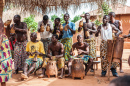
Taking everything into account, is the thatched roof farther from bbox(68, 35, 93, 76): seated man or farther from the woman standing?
the woman standing

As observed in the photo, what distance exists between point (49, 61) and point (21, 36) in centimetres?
128

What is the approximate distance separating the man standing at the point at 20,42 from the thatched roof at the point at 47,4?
951mm

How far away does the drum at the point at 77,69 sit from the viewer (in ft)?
14.6

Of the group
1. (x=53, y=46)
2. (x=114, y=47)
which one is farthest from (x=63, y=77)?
(x=114, y=47)

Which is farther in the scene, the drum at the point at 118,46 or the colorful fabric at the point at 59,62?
the colorful fabric at the point at 59,62

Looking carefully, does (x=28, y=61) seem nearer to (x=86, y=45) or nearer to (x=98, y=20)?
(x=86, y=45)

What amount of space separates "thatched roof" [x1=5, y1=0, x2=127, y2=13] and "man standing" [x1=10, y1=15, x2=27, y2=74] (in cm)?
95

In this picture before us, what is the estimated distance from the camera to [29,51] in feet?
16.2

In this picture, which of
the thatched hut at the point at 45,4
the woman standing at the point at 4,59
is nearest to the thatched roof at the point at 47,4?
the thatched hut at the point at 45,4

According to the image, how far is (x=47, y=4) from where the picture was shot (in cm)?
652

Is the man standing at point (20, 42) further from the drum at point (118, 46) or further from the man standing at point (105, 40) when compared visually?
the drum at point (118, 46)

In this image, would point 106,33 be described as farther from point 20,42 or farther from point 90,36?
point 20,42

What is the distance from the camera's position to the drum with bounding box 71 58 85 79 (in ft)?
14.6

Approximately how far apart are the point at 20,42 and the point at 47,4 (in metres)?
2.12
